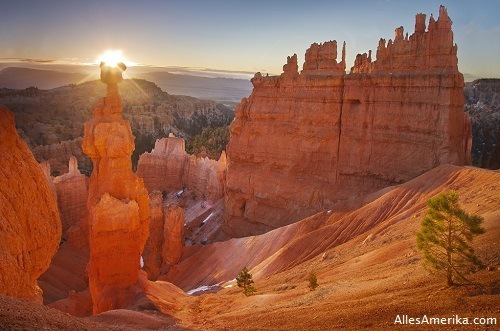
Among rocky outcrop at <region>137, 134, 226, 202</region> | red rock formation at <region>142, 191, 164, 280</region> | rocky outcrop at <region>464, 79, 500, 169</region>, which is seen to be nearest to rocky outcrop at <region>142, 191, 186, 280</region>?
red rock formation at <region>142, 191, 164, 280</region>

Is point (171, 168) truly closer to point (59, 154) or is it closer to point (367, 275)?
point (59, 154)

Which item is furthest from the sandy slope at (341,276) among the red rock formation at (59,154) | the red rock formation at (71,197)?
the red rock formation at (59,154)

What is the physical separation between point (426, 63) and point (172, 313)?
20124 millimetres

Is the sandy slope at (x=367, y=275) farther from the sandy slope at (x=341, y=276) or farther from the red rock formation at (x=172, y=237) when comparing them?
the red rock formation at (x=172, y=237)

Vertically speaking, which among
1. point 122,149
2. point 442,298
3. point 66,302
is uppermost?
point 122,149

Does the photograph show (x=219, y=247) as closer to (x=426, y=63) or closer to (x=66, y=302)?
(x=66, y=302)

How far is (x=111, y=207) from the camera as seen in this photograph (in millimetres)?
19000

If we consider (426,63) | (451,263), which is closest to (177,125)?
(426,63)

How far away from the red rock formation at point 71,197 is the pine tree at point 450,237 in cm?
2895

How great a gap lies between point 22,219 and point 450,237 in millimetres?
9849

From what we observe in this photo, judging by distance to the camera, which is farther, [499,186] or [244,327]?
[499,186]

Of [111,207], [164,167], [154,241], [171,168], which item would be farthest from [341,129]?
[164,167]

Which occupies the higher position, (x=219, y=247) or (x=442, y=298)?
(x=442, y=298)

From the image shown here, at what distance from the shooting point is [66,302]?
70.1 feet
